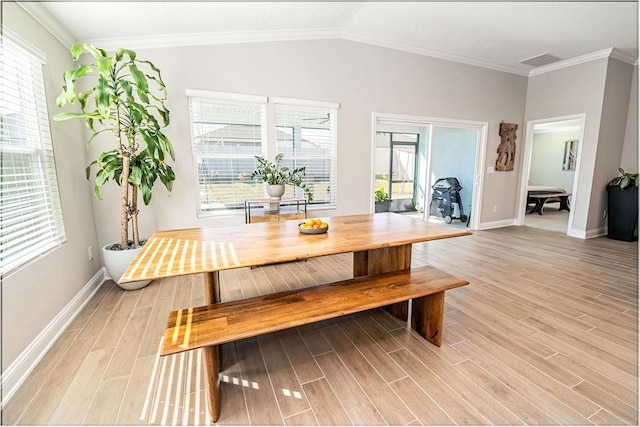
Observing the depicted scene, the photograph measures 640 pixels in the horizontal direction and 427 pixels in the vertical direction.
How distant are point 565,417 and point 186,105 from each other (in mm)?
4144

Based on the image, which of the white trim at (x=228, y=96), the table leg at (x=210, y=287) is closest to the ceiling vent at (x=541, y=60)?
the white trim at (x=228, y=96)

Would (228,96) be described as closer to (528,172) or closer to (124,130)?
(124,130)

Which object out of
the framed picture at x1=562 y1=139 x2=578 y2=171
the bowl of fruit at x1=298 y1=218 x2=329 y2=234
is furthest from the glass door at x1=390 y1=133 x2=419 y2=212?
the framed picture at x1=562 y1=139 x2=578 y2=171

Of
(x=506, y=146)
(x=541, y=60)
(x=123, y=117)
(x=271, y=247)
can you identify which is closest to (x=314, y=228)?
(x=271, y=247)

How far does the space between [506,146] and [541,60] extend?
148 cm

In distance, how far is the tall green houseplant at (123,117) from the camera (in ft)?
7.32

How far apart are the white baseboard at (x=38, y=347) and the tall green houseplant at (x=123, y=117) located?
0.62m

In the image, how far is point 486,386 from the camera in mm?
1625

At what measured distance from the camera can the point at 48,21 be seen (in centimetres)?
229

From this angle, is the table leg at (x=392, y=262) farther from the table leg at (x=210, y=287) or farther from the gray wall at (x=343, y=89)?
the gray wall at (x=343, y=89)

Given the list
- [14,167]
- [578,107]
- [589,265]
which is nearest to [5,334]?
[14,167]

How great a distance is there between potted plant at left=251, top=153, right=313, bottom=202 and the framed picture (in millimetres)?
9262

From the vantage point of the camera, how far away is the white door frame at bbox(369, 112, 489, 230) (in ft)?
14.2

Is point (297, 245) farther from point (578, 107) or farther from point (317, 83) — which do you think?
point (578, 107)
